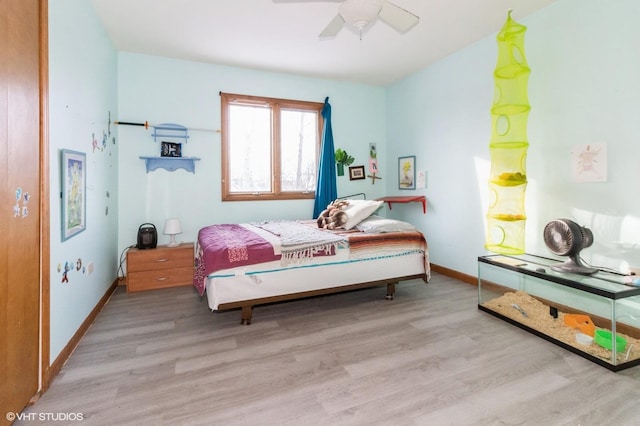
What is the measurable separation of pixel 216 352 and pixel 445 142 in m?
3.56

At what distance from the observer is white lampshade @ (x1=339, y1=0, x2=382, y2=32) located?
6.77 ft

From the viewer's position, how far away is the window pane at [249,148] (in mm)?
4422

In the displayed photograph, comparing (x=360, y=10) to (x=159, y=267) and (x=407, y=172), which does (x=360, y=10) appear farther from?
(x=159, y=267)

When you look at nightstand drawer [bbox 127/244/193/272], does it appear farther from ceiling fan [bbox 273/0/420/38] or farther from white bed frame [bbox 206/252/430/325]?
ceiling fan [bbox 273/0/420/38]

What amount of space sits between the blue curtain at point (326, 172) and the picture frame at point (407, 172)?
1.04 m

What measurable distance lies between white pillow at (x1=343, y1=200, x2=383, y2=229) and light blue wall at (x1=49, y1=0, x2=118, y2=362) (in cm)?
239

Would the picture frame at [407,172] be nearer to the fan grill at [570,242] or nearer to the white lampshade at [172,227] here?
the fan grill at [570,242]

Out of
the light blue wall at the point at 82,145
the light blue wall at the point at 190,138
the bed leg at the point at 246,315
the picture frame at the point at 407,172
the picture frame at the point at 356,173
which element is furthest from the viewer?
the picture frame at the point at 356,173

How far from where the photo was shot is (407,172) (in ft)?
15.7

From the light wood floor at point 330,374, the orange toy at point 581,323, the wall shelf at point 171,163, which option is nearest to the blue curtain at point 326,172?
the wall shelf at point 171,163

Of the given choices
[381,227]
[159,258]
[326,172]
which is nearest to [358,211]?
[381,227]

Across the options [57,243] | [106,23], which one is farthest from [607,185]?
[106,23]

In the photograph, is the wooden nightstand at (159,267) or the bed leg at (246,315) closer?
the bed leg at (246,315)

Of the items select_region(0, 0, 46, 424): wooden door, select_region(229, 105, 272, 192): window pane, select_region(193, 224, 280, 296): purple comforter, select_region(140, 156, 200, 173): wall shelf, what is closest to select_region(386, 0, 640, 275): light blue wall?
select_region(229, 105, 272, 192): window pane
